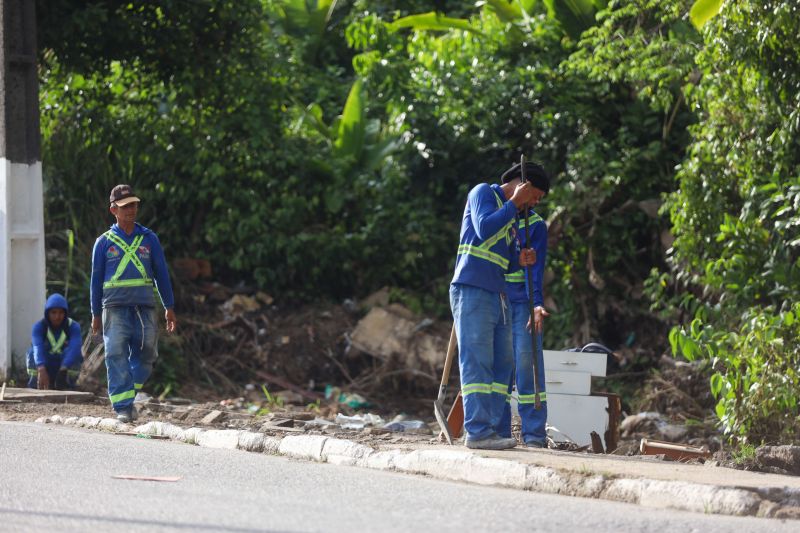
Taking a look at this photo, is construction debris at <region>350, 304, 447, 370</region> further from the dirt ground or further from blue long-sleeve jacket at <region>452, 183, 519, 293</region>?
blue long-sleeve jacket at <region>452, 183, 519, 293</region>

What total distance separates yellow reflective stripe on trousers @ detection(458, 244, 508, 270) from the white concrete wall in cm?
649

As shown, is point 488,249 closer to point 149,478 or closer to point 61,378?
point 149,478

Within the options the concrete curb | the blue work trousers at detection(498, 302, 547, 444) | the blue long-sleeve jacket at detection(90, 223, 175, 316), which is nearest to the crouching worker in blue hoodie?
the blue long-sleeve jacket at detection(90, 223, 175, 316)

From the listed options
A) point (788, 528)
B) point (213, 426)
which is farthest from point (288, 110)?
point (788, 528)

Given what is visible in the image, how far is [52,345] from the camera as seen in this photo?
12281mm

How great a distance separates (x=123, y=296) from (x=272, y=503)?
4.36 m

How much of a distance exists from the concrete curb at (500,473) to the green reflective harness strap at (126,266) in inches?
45.4

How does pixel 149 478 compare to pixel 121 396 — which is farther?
pixel 121 396

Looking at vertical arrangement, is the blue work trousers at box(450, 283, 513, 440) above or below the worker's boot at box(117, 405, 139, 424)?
above

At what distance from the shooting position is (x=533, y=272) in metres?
8.59

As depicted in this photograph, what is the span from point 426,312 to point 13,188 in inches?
244

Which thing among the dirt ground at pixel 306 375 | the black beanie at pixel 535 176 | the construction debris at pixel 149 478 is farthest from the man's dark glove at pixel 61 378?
the black beanie at pixel 535 176

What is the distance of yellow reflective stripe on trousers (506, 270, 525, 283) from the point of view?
28.3 ft

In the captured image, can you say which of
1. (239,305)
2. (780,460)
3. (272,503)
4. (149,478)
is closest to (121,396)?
(149,478)
